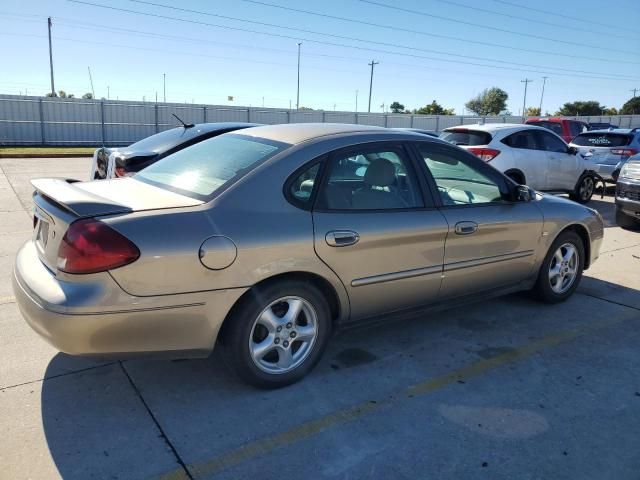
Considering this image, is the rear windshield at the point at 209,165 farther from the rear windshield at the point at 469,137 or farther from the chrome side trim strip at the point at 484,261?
the rear windshield at the point at 469,137

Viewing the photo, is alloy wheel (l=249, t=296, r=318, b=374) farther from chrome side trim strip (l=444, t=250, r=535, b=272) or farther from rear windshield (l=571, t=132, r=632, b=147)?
rear windshield (l=571, t=132, r=632, b=147)

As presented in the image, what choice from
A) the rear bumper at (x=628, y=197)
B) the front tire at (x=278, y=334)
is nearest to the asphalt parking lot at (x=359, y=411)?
the front tire at (x=278, y=334)

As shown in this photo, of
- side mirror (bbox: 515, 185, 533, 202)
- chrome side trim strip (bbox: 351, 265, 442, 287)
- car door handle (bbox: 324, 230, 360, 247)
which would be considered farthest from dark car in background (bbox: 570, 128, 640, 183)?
car door handle (bbox: 324, 230, 360, 247)

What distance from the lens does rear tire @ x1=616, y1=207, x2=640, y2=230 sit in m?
8.41

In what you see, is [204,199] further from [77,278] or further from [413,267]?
[413,267]

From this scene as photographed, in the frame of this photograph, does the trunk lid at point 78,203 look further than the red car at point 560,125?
No

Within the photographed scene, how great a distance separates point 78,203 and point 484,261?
2.95 metres

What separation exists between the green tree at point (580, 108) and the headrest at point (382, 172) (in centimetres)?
8400

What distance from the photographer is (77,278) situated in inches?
107

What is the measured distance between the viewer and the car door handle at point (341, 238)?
328 cm

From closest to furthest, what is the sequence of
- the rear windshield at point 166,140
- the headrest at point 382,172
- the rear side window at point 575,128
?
1. the headrest at point 382,172
2. the rear windshield at point 166,140
3. the rear side window at point 575,128

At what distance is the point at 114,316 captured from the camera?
2.72 meters

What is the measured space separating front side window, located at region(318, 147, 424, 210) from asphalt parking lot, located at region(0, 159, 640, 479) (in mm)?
1119

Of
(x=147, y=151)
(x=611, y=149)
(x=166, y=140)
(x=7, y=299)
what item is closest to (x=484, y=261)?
(x=7, y=299)
